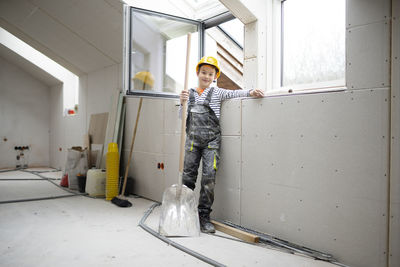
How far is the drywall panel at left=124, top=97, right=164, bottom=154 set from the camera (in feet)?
11.7

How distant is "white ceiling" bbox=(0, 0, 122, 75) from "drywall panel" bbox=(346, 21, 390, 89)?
8.99 ft

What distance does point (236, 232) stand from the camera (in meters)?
2.33

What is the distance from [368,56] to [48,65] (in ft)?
21.1

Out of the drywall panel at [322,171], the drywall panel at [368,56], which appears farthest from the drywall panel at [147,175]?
the drywall panel at [368,56]

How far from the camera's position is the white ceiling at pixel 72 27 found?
375 cm

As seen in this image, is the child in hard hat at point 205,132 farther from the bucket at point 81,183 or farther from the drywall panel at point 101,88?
the drywall panel at point 101,88

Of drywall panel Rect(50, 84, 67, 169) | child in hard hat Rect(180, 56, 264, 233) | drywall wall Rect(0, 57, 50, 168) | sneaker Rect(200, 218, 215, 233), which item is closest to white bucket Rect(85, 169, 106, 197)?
child in hard hat Rect(180, 56, 264, 233)

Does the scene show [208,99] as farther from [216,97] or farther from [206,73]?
[206,73]

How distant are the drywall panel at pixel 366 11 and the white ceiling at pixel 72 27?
2649 mm

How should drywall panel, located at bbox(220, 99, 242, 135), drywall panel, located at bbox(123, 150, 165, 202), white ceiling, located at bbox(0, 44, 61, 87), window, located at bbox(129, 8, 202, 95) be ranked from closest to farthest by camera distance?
drywall panel, located at bbox(220, 99, 242, 135) → window, located at bbox(129, 8, 202, 95) → drywall panel, located at bbox(123, 150, 165, 202) → white ceiling, located at bbox(0, 44, 61, 87)

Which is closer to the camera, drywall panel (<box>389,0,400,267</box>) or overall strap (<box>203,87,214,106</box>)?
drywall panel (<box>389,0,400,267</box>)

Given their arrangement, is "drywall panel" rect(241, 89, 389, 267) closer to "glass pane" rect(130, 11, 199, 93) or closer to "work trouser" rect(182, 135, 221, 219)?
"work trouser" rect(182, 135, 221, 219)

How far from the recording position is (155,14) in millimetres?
3154

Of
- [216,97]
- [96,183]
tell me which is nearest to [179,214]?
[216,97]
